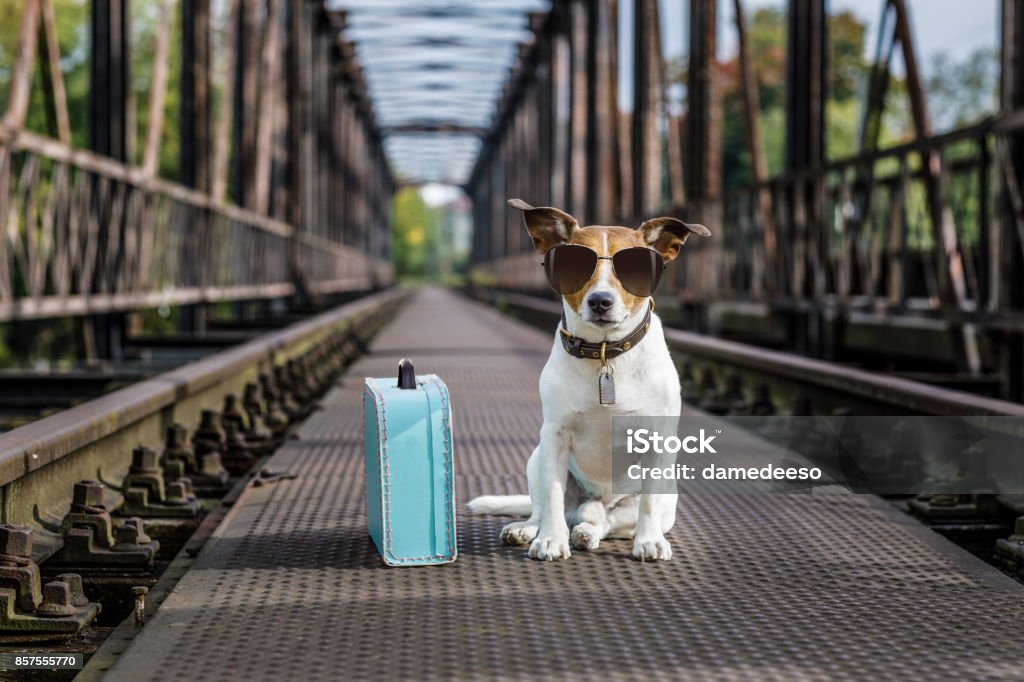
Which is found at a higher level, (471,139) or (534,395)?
(471,139)

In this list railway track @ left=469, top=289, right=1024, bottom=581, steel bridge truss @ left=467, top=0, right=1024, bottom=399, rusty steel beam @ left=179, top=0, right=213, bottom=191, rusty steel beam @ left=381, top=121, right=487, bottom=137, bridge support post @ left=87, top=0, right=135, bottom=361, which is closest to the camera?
railway track @ left=469, top=289, right=1024, bottom=581

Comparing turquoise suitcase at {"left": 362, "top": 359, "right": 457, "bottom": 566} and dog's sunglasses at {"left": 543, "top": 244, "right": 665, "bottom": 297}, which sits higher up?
dog's sunglasses at {"left": 543, "top": 244, "right": 665, "bottom": 297}

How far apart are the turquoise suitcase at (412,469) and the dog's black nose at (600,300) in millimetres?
410

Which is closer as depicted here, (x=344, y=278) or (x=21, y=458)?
(x=21, y=458)

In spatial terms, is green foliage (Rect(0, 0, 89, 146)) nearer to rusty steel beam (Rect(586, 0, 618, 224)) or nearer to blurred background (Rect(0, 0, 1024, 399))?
blurred background (Rect(0, 0, 1024, 399))

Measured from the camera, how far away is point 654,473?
3275mm

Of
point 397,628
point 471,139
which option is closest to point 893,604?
point 397,628

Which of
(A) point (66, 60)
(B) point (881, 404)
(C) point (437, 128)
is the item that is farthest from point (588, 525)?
(C) point (437, 128)

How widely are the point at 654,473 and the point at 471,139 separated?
2728 inches

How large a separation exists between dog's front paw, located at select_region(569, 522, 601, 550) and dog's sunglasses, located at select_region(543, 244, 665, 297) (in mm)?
659

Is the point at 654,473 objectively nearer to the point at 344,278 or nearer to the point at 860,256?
the point at 860,256

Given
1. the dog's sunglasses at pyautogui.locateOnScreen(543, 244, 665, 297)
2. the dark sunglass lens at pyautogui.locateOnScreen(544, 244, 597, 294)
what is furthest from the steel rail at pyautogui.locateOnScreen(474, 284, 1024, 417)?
the dark sunglass lens at pyautogui.locateOnScreen(544, 244, 597, 294)

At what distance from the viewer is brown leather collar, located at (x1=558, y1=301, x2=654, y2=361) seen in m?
3.17

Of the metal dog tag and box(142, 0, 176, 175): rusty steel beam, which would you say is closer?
the metal dog tag
